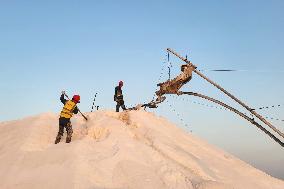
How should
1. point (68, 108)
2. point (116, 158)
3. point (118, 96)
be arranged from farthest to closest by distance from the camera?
point (118, 96)
point (68, 108)
point (116, 158)

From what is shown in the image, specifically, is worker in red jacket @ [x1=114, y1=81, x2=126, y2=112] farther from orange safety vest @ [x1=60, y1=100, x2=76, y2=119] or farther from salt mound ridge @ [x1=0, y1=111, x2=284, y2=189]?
orange safety vest @ [x1=60, y1=100, x2=76, y2=119]

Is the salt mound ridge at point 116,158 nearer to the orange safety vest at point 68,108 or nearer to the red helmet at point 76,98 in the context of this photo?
the orange safety vest at point 68,108

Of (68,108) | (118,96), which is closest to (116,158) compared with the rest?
(68,108)

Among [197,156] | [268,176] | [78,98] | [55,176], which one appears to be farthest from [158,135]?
[55,176]

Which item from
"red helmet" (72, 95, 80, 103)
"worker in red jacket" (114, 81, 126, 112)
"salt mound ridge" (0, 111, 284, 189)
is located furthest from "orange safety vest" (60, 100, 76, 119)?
"worker in red jacket" (114, 81, 126, 112)

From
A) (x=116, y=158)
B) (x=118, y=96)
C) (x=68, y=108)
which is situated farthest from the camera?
(x=118, y=96)

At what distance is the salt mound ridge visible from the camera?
11438 mm

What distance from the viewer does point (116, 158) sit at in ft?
41.9

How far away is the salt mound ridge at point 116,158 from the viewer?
1144cm

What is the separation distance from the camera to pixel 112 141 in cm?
1436

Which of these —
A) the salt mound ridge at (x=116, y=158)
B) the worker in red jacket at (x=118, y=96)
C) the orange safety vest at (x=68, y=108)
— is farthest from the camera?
the worker in red jacket at (x=118, y=96)

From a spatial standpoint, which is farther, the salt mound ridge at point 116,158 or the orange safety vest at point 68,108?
the orange safety vest at point 68,108

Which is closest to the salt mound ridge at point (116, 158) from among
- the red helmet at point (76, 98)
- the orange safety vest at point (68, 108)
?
the orange safety vest at point (68, 108)

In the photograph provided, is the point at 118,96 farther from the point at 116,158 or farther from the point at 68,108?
the point at 116,158
